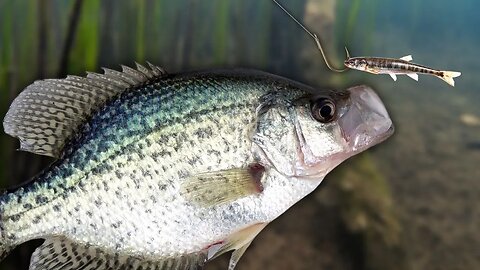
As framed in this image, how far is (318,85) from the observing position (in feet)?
6.07

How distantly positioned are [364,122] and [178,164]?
195 millimetres

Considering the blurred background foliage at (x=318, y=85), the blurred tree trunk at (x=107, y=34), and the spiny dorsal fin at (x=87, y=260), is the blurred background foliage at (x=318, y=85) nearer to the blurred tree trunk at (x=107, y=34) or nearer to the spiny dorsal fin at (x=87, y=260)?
the blurred tree trunk at (x=107, y=34)

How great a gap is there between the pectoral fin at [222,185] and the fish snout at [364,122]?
3.9 inches

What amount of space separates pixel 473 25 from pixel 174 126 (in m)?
2.98

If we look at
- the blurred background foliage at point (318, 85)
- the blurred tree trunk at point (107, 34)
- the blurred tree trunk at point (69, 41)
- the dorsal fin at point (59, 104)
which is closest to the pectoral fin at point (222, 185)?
the dorsal fin at point (59, 104)

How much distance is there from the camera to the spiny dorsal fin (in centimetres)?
61

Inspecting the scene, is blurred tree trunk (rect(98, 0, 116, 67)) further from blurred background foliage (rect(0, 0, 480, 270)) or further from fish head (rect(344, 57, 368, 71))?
fish head (rect(344, 57, 368, 71))

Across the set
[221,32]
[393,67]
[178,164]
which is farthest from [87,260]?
[221,32]

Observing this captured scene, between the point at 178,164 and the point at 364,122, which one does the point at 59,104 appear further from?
the point at 364,122

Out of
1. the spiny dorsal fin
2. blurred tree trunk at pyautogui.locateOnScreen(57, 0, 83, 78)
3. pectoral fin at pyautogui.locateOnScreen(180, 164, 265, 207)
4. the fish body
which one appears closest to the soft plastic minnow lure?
the fish body

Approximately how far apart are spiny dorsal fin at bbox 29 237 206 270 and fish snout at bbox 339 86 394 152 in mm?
202

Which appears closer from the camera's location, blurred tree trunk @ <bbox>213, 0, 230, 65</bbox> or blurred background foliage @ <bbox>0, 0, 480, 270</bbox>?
blurred background foliage @ <bbox>0, 0, 480, 270</bbox>

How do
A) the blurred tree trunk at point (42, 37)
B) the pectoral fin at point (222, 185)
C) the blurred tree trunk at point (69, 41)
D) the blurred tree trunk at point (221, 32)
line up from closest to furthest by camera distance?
the pectoral fin at point (222, 185)
the blurred tree trunk at point (69, 41)
the blurred tree trunk at point (42, 37)
the blurred tree trunk at point (221, 32)

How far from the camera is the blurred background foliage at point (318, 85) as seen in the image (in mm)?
1618
